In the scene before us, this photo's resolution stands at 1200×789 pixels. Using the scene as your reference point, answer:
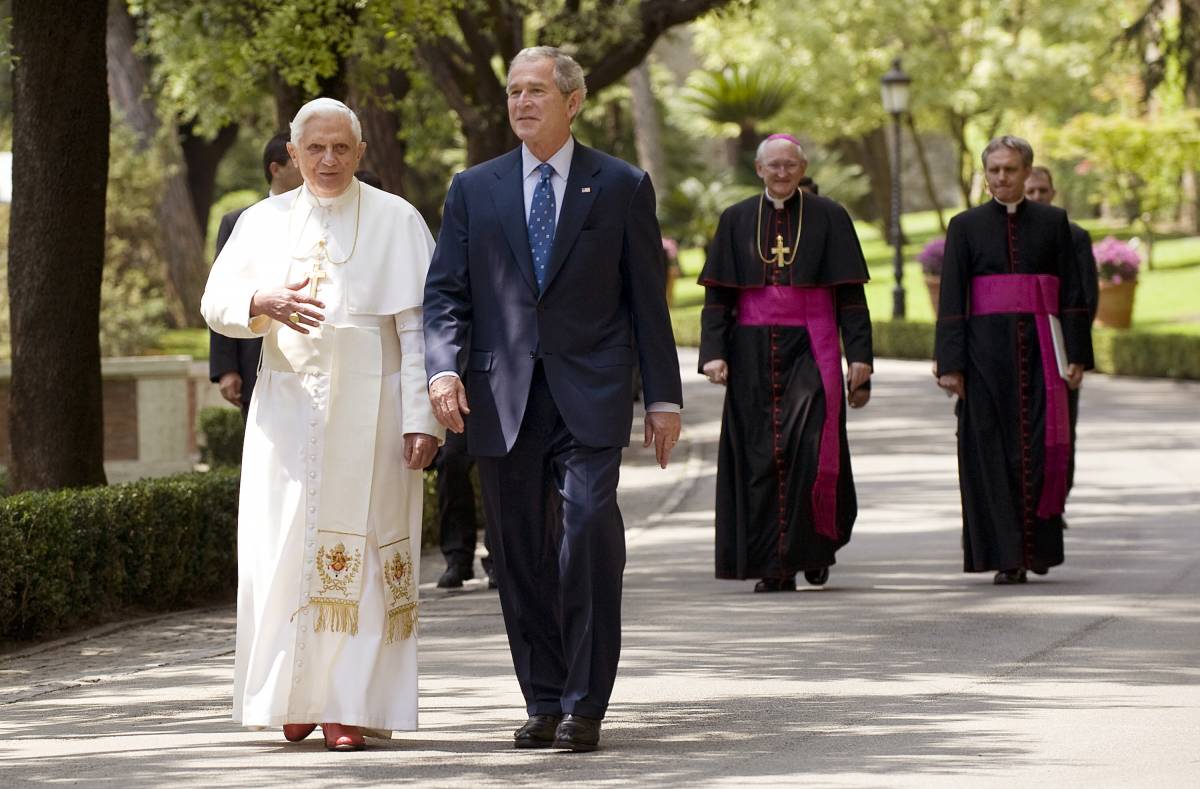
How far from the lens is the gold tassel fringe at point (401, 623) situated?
713 cm

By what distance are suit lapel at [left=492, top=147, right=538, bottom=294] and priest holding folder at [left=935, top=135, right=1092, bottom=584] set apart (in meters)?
4.82

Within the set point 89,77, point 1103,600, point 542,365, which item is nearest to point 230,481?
point 89,77

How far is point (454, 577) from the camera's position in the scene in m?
11.9

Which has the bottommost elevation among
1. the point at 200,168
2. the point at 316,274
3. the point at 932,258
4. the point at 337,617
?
the point at 337,617

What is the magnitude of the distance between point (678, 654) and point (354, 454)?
2.41 meters

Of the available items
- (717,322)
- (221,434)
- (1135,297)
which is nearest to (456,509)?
(717,322)

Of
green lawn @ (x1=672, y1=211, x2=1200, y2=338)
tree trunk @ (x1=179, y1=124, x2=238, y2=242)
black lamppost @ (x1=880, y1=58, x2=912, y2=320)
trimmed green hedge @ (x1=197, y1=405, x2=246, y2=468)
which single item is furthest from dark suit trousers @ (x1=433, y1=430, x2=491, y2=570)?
tree trunk @ (x1=179, y1=124, x2=238, y2=242)

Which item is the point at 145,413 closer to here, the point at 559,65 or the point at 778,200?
the point at 778,200

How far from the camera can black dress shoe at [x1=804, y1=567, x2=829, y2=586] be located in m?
11.5

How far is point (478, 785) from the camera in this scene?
20.7 feet

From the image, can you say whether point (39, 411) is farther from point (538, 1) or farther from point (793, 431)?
point (538, 1)

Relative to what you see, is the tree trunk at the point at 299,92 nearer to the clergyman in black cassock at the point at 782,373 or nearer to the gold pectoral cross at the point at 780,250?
the clergyman in black cassock at the point at 782,373

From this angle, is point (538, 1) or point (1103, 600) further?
point (538, 1)

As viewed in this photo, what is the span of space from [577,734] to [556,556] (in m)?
0.59
